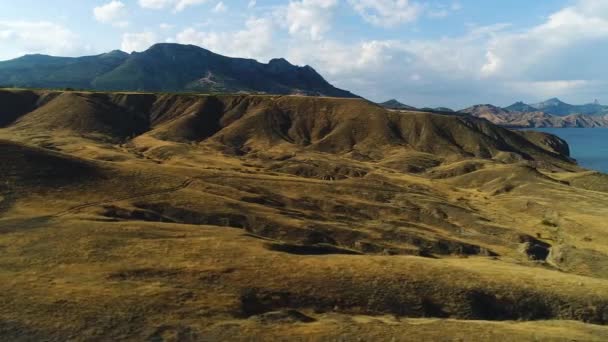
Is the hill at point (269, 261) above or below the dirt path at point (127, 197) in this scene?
below

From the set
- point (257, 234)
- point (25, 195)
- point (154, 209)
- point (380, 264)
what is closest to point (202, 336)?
point (380, 264)

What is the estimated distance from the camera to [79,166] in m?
90.7

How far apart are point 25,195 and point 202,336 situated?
167 ft

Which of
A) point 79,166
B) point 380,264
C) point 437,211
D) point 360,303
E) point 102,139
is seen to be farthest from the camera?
point 102,139

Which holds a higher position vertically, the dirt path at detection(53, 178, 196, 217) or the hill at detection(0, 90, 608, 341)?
the dirt path at detection(53, 178, 196, 217)

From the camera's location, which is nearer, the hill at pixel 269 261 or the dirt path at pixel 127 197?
the hill at pixel 269 261

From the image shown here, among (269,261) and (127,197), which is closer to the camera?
(269,261)

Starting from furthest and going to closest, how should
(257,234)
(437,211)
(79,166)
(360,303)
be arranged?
(437,211), (79,166), (257,234), (360,303)

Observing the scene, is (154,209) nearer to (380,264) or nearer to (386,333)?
(380,264)

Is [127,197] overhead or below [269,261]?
overhead

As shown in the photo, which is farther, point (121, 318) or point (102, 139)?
point (102, 139)

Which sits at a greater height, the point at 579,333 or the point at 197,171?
the point at 197,171

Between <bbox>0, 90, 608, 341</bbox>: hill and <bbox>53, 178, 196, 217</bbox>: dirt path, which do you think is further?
<bbox>53, 178, 196, 217</bbox>: dirt path

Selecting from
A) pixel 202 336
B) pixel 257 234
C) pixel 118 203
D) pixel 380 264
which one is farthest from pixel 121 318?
pixel 118 203
